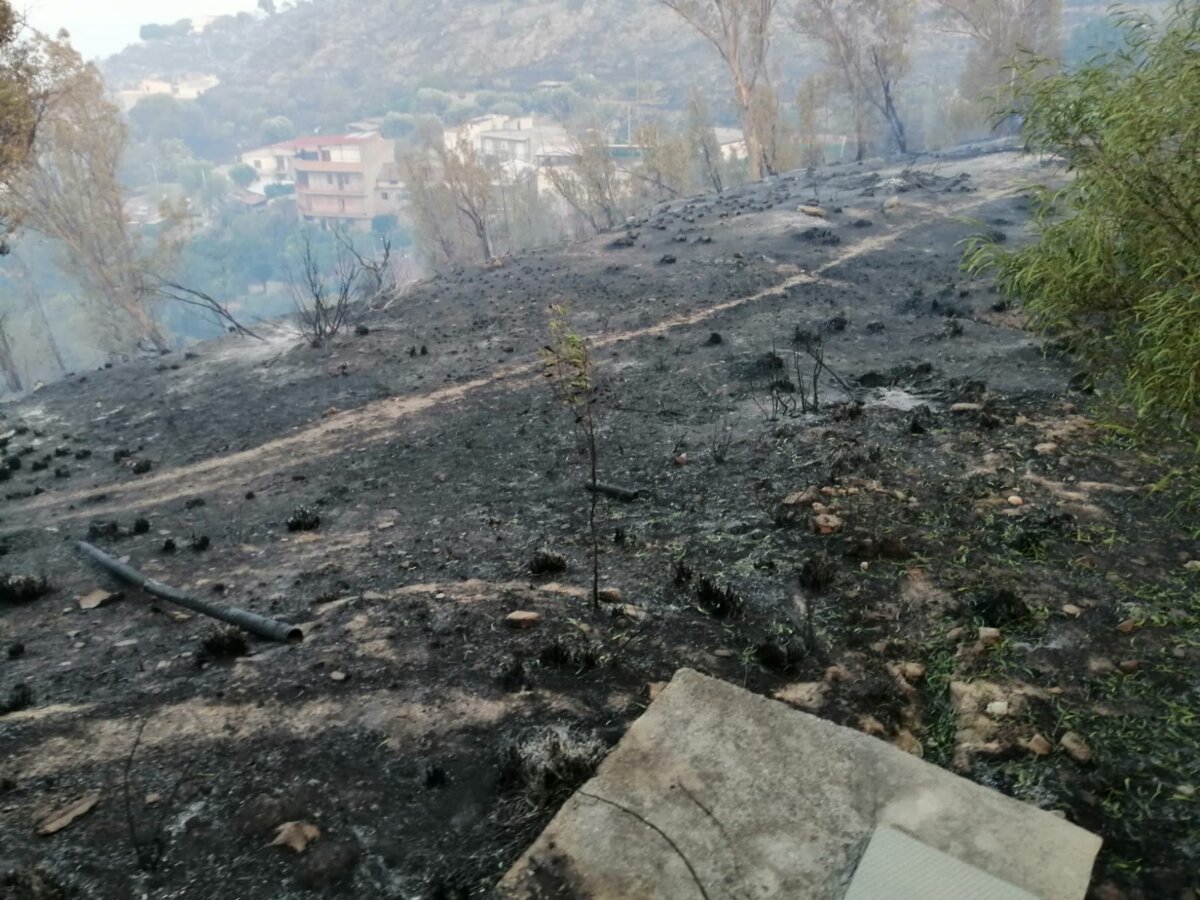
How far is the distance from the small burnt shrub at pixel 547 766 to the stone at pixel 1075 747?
2471mm

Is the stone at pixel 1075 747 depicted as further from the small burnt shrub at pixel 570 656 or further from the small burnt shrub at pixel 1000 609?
the small burnt shrub at pixel 570 656

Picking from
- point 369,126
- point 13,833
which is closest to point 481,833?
point 13,833

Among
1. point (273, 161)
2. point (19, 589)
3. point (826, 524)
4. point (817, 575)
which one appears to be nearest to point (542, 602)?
point (817, 575)

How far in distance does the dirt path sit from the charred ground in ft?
0.25

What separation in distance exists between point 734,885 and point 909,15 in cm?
4197

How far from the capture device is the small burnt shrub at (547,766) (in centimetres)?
399

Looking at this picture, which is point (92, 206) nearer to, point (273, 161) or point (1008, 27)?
point (1008, 27)

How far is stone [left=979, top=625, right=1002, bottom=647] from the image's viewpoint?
499 cm

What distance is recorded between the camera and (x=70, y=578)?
738 cm

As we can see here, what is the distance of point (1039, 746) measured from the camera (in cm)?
416

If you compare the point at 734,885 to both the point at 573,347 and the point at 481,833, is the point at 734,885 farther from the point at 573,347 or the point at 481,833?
the point at 573,347

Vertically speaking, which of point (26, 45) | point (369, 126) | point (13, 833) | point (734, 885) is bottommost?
point (734, 885)

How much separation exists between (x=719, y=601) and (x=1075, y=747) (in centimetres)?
229

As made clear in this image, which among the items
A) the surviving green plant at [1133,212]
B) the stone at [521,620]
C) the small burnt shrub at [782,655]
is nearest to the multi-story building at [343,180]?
the stone at [521,620]
